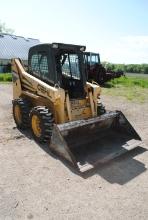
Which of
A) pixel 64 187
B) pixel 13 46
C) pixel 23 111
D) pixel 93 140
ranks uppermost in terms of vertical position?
pixel 13 46

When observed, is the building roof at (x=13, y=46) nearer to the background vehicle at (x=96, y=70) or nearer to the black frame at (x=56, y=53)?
the background vehicle at (x=96, y=70)

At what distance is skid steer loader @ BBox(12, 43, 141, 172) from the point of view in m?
5.86

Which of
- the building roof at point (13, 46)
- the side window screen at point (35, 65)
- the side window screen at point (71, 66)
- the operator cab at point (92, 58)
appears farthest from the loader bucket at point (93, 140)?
the building roof at point (13, 46)

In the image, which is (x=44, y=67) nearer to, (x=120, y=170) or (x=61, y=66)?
(x=61, y=66)

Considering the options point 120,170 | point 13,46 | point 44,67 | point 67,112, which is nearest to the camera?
point 120,170

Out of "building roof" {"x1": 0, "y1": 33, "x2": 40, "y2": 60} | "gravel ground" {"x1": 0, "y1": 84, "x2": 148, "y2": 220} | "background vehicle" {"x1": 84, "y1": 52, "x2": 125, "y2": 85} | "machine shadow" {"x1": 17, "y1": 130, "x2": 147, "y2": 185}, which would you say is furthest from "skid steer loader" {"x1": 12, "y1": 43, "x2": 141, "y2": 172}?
"building roof" {"x1": 0, "y1": 33, "x2": 40, "y2": 60}

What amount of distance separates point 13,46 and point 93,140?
32314 mm

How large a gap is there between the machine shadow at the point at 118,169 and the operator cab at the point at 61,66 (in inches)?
71.8

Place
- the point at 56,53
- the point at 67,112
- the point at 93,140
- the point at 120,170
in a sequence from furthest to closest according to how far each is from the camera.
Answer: the point at 56,53 → the point at 93,140 → the point at 67,112 → the point at 120,170

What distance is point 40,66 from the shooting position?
7.15 meters

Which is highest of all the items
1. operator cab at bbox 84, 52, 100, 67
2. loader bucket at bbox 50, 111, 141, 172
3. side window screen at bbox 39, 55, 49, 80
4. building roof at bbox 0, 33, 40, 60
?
building roof at bbox 0, 33, 40, 60

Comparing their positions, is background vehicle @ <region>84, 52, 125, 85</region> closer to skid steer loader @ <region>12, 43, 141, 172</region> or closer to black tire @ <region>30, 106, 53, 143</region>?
skid steer loader @ <region>12, 43, 141, 172</region>

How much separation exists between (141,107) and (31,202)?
8476 mm

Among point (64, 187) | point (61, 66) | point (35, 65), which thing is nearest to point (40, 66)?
point (35, 65)
